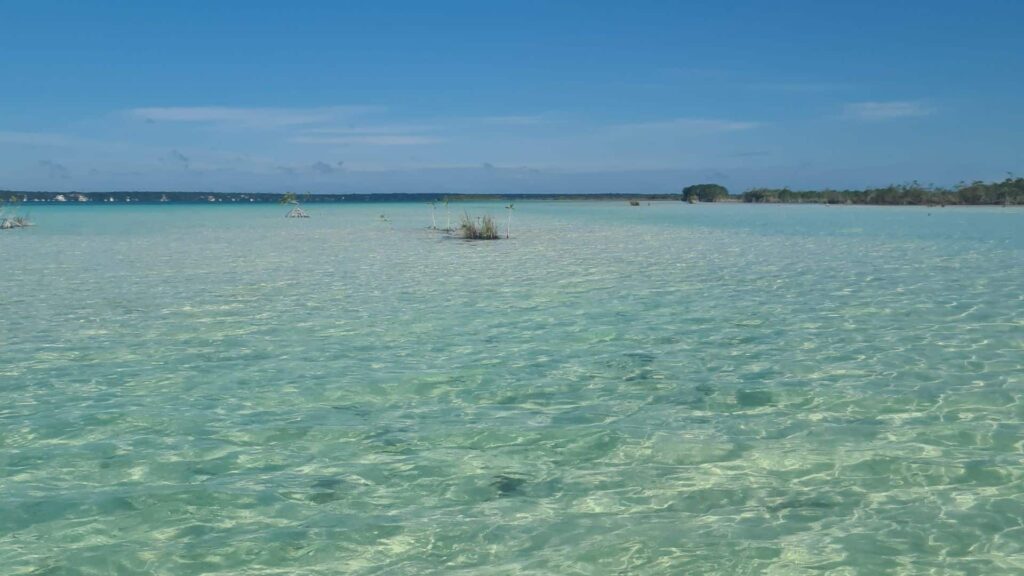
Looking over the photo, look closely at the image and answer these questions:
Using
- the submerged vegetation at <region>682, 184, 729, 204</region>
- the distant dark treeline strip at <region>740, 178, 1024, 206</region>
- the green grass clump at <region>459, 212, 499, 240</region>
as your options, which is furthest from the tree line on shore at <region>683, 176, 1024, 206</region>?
the green grass clump at <region>459, 212, 499, 240</region>

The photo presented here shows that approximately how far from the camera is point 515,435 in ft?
27.4

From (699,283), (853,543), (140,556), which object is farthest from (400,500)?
(699,283)

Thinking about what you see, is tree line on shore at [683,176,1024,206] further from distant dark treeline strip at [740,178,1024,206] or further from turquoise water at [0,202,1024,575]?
turquoise water at [0,202,1024,575]

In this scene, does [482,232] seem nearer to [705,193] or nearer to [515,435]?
[515,435]

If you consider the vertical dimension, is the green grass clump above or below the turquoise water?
above

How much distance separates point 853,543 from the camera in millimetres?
5812

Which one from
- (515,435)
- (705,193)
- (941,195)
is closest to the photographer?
(515,435)

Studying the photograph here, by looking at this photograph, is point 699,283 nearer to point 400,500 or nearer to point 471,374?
point 471,374

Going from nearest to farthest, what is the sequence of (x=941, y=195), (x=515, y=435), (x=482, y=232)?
1. (x=515, y=435)
2. (x=482, y=232)
3. (x=941, y=195)

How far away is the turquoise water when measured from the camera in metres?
5.83

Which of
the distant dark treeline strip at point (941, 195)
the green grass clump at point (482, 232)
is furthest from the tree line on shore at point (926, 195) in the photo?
the green grass clump at point (482, 232)

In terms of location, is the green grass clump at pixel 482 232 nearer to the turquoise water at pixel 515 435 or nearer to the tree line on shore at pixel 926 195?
the turquoise water at pixel 515 435

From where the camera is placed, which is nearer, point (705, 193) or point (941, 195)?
point (941, 195)

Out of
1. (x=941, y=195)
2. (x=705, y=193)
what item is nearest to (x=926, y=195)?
(x=941, y=195)
